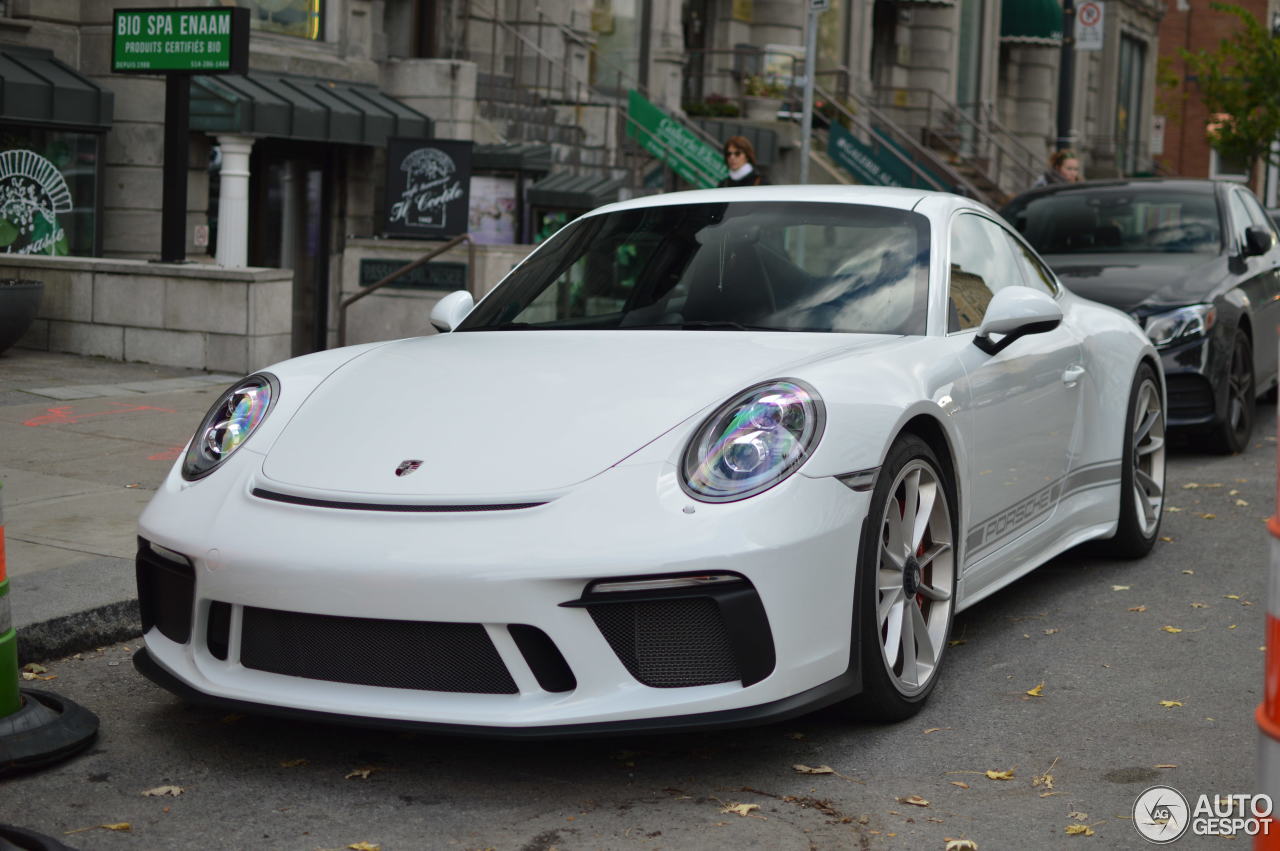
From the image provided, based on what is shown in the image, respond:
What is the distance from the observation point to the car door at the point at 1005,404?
507 cm

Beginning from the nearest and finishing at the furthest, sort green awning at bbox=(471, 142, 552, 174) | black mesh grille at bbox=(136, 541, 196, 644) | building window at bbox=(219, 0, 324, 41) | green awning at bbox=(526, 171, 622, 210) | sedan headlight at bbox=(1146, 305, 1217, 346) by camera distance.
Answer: black mesh grille at bbox=(136, 541, 196, 644) → sedan headlight at bbox=(1146, 305, 1217, 346) → green awning at bbox=(526, 171, 622, 210) → building window at bbox=(219, 0, 324, 41) → green awning at bbox=(471, 142, 552, 174)

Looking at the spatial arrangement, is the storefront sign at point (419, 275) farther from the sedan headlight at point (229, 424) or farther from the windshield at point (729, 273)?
the sedan headlight at point (229, 424)

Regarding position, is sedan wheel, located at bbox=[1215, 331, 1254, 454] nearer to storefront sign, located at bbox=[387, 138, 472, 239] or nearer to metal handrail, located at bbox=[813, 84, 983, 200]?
storefront sign, located at bbox=[387, 138, 472, 239]

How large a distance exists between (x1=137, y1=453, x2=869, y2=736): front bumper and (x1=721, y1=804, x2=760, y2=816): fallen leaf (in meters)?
0.20

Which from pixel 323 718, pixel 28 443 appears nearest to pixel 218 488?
pixel 323 718

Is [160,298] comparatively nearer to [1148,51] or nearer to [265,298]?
[265,298]

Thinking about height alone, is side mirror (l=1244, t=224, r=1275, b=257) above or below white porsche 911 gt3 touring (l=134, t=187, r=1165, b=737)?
above

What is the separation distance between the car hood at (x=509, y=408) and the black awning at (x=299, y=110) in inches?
427

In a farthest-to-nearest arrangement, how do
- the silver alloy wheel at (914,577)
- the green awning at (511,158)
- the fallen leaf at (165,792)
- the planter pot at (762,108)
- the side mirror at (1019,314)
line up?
the planter pot at (762,108) < the green awning at (511,158) < the side mirror at (1019,314) < the silver alloy wheel at (914,577) < the fallen leaf at (165,792)

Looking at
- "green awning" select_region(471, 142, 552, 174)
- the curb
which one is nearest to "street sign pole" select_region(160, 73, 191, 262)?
"green awning" select_region(471, 142, 552, 174)

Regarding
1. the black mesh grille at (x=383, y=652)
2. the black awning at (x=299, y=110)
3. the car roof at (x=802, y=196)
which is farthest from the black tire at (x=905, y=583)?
the black awning at (x=299, y=110)

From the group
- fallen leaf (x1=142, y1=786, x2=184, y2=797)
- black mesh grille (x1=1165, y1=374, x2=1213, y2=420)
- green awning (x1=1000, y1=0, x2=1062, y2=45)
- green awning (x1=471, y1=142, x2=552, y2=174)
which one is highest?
green awning (x1=1000, y1=0, x2=1062, y2=45)

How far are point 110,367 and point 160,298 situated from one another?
1.99 ft

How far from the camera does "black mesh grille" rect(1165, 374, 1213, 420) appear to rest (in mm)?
9609
